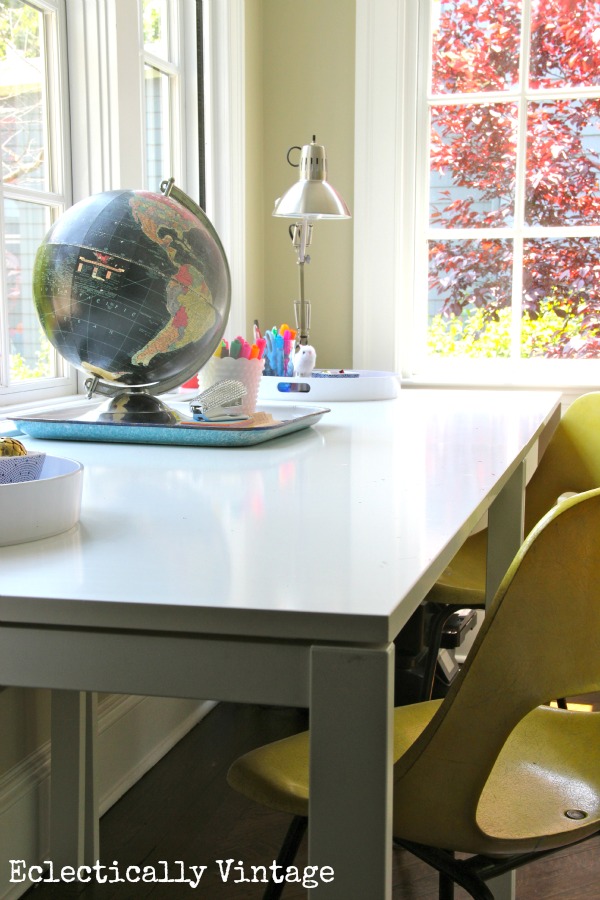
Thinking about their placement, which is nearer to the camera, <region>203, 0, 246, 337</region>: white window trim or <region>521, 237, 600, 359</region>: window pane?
<region>203, 0, 246, 337</region>: white window trim

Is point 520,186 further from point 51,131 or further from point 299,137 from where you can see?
point 51,131

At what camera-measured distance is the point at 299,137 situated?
3047 millimetres

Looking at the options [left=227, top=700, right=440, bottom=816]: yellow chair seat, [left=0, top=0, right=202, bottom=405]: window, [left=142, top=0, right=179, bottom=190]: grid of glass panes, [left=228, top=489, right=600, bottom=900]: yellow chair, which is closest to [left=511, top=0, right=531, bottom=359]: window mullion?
[left=142, top=0, right=179, bottom=190]: grid of glass panes

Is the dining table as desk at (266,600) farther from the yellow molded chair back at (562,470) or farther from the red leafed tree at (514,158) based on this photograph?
the red leafed tree at (514,158)

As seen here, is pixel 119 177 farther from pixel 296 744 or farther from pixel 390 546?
pixel 390 546

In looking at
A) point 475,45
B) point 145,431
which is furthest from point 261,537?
point 475,45

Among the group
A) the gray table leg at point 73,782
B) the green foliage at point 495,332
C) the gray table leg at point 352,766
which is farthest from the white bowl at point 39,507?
the green foliage at point 495,332

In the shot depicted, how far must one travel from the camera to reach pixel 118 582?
0.61m

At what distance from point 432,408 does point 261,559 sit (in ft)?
4.15

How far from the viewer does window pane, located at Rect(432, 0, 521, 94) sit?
2.92m

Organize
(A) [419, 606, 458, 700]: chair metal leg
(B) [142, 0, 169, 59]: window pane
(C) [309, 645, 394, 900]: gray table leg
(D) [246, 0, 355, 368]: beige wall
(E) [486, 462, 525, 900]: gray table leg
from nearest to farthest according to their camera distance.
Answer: (C) [309, 645, 394, 900]: gray table leg
(E) [486, 462, 525, 900]: gray table leg
(A) [419, 606, 458, 700]: chair metal leg
(B) [142, 0, 169, 59]: window pane
(D) [246, 0, 355, 368]: beige wall

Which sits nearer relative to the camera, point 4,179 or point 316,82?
point 4,179

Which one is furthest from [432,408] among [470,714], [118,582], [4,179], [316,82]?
[316,82]

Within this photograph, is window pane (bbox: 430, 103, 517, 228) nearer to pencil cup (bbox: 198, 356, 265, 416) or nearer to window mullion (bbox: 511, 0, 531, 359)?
window mullion (bbox: 511, 0, 531, 359)
